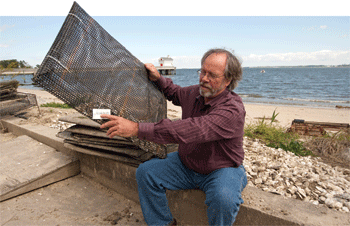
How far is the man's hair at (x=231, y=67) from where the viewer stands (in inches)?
89.7

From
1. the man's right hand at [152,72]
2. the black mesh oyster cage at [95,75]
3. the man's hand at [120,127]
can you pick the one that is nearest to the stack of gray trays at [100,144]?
the black mesh oyster cage at [95,75]

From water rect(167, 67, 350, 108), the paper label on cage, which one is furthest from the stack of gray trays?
water rect(167, 67, 350, 108)

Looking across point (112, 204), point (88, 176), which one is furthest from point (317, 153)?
point (88, 176)

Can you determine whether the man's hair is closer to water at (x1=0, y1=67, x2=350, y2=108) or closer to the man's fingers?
the man's fingers

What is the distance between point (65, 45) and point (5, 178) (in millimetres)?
2253

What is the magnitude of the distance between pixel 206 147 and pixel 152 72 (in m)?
1.10

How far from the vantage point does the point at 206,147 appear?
7.15 feet

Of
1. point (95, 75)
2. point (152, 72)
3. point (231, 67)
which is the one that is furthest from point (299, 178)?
point (95, 75)

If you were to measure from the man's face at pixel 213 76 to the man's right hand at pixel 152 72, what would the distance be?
0.64 metres

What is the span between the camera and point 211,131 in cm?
193

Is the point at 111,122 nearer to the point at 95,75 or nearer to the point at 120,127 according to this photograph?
the point at 120,127

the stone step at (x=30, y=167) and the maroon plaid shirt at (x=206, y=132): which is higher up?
the maroon plaid shirt at (x=206, y=132)

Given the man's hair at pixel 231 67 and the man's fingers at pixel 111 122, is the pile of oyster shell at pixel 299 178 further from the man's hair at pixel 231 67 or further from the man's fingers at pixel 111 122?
the man's fingers at pixel 111 122

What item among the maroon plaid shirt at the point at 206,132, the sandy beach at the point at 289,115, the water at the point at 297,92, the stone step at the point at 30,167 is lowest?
the water at the point at 297,92
